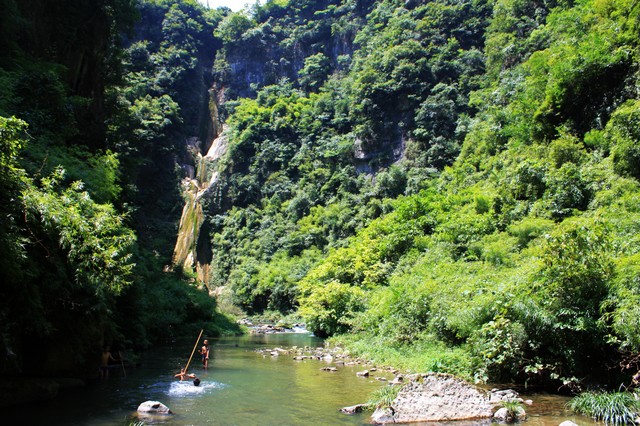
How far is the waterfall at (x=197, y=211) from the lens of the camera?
56250 millimetres

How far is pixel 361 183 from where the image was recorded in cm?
4741

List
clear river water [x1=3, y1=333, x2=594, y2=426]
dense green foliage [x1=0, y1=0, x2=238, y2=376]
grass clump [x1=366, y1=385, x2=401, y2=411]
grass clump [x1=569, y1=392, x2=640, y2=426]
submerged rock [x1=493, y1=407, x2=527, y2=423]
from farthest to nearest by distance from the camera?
grass clump [x1=366, y1=385, x2=401, y2=411]
dense green foliage [x1=0, y1=0, x2=238, y2=376]
clear river water [x1=3, y1=333, x2=594, y2=426]
submerged rock [x1=493, y1=407, x2=527, y2=423]
grass clump [x1=569, y1=392, x2=640, y2=426]

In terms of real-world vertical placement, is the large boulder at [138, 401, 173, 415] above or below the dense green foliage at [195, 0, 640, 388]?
below

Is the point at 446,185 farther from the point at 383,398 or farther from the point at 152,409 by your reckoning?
the point at 152,409

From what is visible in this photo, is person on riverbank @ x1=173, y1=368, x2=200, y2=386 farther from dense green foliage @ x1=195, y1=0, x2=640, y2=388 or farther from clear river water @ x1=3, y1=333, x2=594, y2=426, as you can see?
dense green foliage @ x1=195, y1=0, x2=640, y2=388

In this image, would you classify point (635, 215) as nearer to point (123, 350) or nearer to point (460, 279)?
point (460, 279)

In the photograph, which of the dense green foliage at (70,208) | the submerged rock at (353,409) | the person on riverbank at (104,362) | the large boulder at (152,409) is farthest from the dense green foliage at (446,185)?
the person on riverbank at (104,362)

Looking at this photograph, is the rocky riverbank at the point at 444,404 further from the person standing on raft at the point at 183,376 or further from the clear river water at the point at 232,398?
the person standing on raft at the point at 183,376

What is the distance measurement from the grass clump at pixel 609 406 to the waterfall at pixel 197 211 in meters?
45.0

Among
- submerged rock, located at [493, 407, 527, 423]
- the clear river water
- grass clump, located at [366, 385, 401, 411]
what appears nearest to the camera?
submerged rock, located at [493, 407, 527, 423]

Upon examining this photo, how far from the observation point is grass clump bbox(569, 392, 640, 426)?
8.59 meters

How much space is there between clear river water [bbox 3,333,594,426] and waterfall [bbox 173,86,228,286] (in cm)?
3628

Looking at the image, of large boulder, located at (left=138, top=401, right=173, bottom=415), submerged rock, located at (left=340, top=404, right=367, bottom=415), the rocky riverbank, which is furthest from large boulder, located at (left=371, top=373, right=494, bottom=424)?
→ large boulder, located at (left=138, top=401, right=173, bottom=415)

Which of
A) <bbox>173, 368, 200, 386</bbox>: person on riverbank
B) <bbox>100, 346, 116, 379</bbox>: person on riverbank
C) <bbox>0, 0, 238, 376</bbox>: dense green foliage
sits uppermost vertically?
<bbox>0, 0, 238, 376</bbox>: dense green foliage
